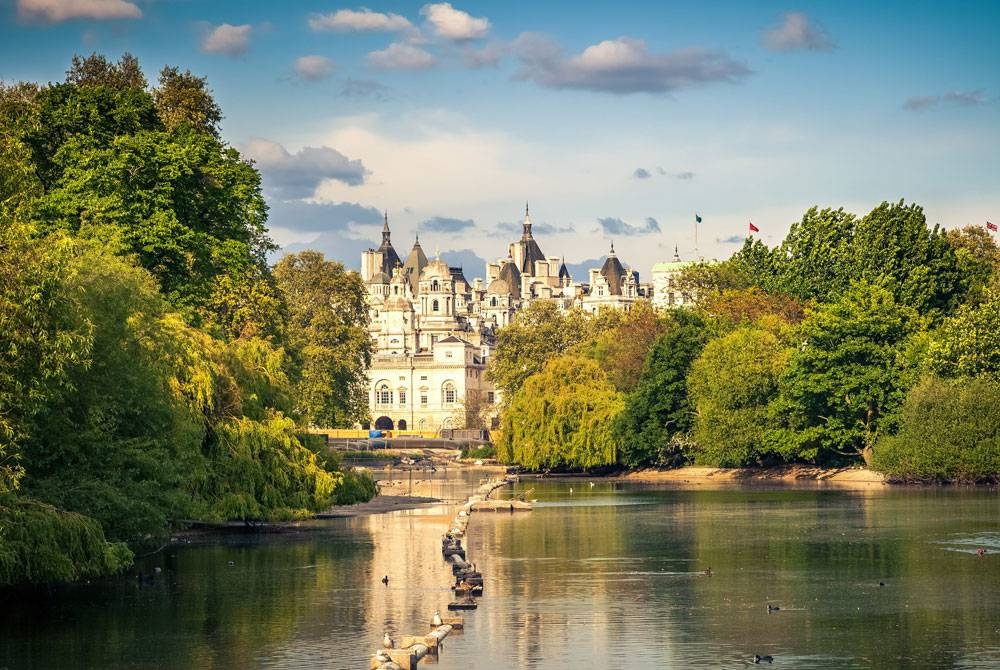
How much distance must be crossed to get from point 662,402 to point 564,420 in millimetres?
8023

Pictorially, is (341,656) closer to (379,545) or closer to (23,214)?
(23,214)

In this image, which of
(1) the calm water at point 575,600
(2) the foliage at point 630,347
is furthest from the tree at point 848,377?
(1) the calm water at point 575,600

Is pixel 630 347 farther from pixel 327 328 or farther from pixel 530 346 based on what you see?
pixel 530 346

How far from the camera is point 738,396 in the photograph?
81.8 m

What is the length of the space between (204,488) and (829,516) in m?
21.3

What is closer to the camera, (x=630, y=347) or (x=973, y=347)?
(x=973, y=347)

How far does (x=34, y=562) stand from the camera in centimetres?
2864

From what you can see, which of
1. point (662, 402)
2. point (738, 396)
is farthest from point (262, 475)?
point (662, 402)

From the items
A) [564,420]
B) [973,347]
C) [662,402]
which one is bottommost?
[564,420]

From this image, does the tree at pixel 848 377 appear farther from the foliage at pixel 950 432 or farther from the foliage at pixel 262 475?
the foliage at pixel 262 475

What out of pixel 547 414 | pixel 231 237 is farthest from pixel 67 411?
pixel 547 414

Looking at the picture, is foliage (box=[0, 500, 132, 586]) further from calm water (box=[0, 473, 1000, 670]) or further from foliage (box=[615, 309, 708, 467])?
foliage (box=[615, 309, 708, 467])

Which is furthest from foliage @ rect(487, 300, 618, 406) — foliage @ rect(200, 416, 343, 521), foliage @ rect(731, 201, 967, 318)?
foliage @ rect(200, 416, 343, 521)

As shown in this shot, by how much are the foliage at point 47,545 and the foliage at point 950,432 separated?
152 ft
